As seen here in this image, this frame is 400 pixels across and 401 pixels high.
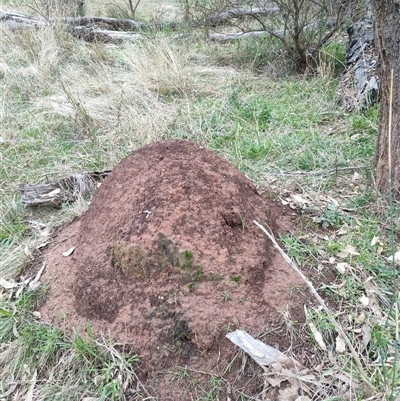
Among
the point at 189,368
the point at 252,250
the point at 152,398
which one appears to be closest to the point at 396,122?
the point at 252,250

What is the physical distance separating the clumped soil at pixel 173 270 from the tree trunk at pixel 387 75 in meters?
0.81

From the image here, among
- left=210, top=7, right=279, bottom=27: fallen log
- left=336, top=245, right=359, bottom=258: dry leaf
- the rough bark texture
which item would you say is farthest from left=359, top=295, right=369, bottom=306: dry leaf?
left=210, top=7, right=279, bottom=27: fallen log

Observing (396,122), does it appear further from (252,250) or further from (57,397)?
(57,397)

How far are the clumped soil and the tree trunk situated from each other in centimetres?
81

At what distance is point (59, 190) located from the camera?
2.86 metres

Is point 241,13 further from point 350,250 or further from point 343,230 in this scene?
point 350,250

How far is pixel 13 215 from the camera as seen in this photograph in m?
2.75

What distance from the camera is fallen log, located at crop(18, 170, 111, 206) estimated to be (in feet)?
9.18

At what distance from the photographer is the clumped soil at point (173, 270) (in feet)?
5.22

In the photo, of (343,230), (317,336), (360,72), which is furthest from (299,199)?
(360,72)

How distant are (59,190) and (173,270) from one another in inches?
56.7

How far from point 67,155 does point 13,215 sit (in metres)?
0.87

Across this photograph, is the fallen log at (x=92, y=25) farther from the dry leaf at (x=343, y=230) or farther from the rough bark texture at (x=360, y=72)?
the dry leaf at (x=343, y=230)

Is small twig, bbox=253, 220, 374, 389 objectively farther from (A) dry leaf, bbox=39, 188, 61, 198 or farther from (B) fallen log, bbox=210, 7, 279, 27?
(B) fallen log, bbox=210, 7, 279, 27
